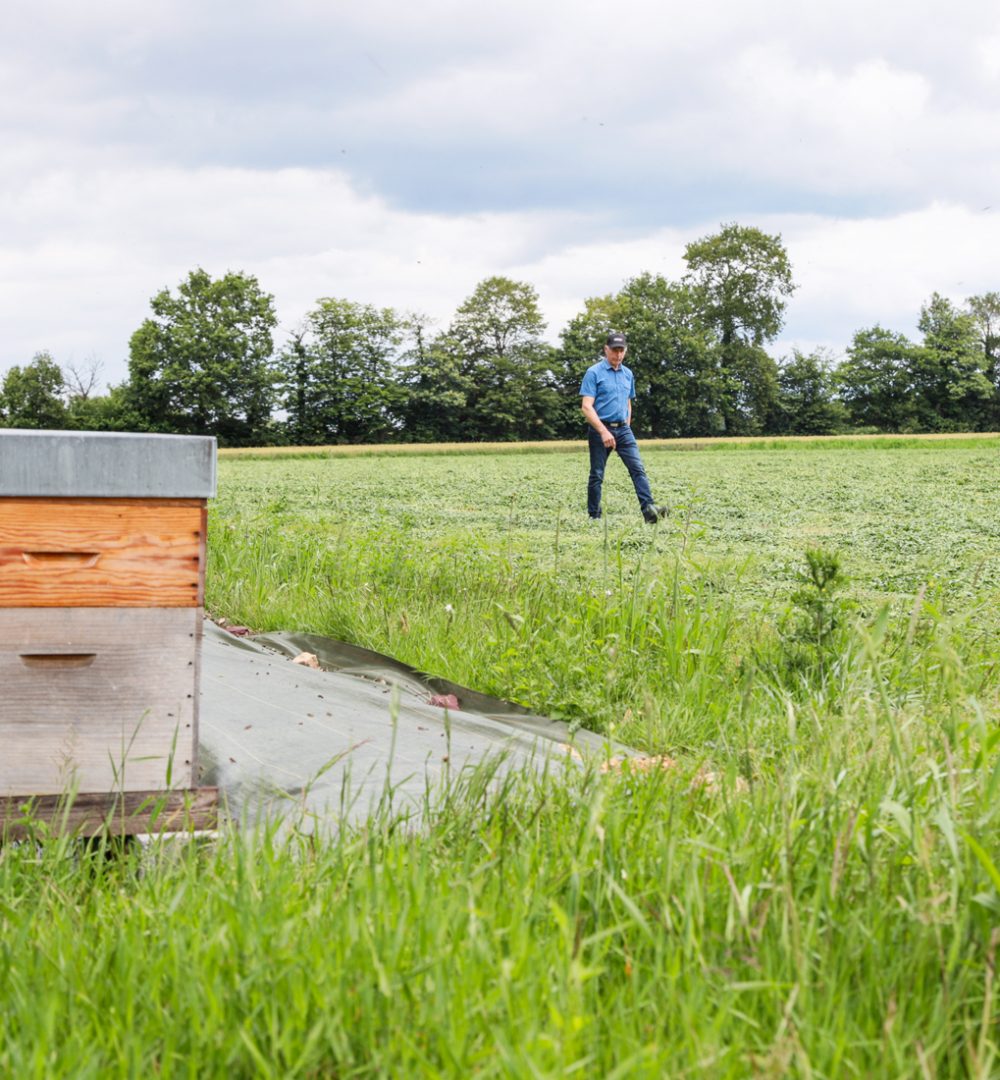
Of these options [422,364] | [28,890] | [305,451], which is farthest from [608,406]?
[422,364]

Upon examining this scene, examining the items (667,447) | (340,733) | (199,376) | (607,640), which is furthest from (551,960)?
(199,376)

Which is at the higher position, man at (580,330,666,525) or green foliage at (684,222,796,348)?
green foliage at (684,222,796,348)

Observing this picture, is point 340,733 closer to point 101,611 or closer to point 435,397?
point 101,611

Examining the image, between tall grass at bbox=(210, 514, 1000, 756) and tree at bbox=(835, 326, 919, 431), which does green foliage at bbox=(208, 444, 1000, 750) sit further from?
tree at bbox=(835, 326, 919, 431)

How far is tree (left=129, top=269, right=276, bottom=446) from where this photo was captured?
66.8m

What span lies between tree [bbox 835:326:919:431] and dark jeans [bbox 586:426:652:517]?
72477 mm

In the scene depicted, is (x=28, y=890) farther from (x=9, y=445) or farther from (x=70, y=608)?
(x=9, y=445)

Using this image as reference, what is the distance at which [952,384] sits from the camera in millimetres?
78688

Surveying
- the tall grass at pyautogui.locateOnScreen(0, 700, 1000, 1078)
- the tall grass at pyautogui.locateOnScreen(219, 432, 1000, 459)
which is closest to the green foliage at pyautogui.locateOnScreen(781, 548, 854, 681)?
the tall grass at pyautogui.locateOnScreen(0, 700, 1000, 1078)

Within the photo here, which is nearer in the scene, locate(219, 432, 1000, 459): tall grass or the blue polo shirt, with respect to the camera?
the blue polo shirt

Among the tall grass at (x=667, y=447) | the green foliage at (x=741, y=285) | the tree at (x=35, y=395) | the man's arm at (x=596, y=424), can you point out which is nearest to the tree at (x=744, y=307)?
the green foliage at (x=741, y=285)

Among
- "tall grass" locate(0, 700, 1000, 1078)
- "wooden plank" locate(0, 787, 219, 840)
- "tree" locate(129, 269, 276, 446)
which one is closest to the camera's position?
"tall grass" locate(0, 700, 1000, 1078)

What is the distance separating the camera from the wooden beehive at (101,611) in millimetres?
2875

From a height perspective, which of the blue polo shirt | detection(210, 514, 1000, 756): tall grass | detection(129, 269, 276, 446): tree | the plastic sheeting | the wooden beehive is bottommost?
the plastic sheeting
